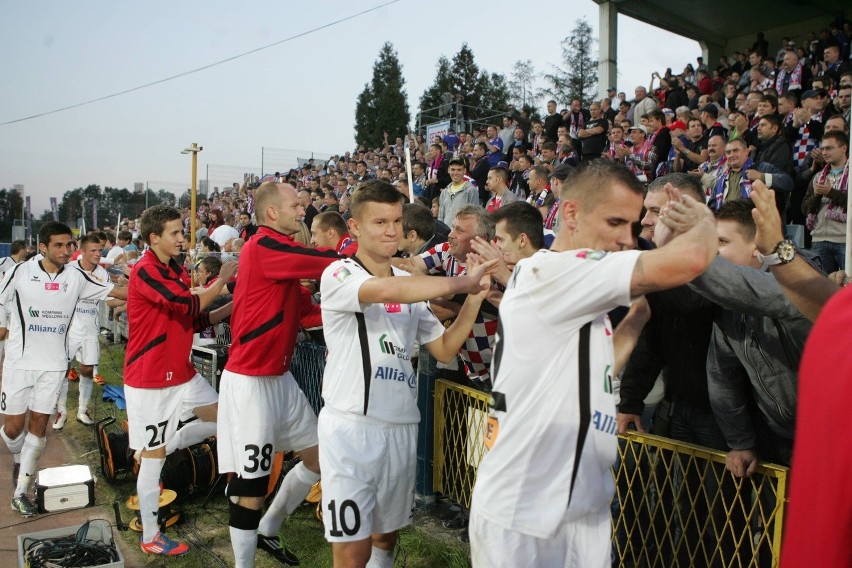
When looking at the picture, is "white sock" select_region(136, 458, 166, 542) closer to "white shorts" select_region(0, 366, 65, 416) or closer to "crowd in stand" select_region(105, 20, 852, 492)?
"white shorts" select_region(0, 366, 65, 416)

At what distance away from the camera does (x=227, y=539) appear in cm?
535

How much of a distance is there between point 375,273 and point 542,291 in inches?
57.3

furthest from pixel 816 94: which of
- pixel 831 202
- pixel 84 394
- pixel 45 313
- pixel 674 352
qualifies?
pixel 84 394

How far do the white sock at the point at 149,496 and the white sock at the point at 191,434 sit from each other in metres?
0.66

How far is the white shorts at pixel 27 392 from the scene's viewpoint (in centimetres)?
649

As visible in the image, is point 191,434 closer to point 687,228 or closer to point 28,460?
point 28,460

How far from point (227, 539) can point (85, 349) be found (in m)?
5.74

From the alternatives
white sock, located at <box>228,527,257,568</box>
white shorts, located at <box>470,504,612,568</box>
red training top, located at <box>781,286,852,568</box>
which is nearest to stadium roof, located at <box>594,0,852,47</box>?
white sock, located at <box>228,527,257,568</box>

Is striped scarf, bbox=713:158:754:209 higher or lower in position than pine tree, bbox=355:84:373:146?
lower

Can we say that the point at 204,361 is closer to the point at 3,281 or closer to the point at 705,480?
the point at 3,281

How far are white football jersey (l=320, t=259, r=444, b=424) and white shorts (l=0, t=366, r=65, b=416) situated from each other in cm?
433

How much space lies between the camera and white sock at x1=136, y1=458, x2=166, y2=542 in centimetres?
509

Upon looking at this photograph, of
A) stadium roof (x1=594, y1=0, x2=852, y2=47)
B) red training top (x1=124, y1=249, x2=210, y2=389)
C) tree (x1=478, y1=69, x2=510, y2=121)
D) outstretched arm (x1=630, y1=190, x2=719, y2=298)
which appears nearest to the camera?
outstretched arm (x1=630, y1=190, x2=719, y2=298)

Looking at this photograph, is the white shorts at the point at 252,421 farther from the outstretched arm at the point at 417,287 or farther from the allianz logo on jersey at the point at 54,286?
the allianz logo on jersey at the point at 54,286
